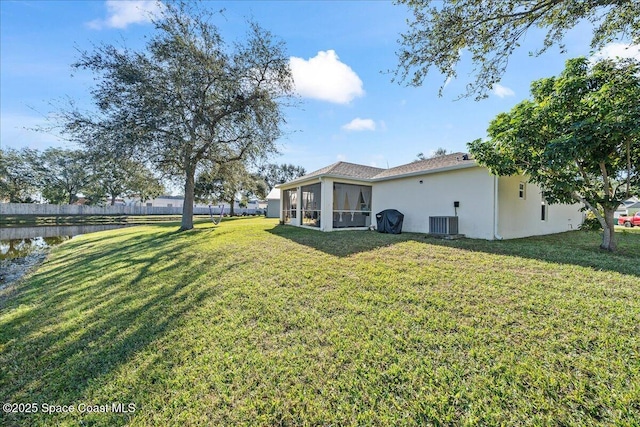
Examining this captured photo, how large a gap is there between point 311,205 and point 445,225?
6981 mm

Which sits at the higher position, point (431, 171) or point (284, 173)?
point (284, 173)

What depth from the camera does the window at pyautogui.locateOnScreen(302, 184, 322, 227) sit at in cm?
1278

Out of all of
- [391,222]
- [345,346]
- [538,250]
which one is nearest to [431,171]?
[391,222]

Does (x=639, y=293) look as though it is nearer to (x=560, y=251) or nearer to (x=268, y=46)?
(x=560, y=251)

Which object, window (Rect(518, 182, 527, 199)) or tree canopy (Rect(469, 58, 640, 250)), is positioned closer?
tree canopy (Rect(469, 58, 640, 250))

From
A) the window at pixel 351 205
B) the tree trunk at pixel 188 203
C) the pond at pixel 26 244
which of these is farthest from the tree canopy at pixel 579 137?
the pond at pixel 26 244

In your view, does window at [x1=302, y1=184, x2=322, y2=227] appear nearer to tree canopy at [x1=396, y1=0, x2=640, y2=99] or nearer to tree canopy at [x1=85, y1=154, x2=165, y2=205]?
tree canopy at [x1=396, y1=0, x2=640, y2=99]

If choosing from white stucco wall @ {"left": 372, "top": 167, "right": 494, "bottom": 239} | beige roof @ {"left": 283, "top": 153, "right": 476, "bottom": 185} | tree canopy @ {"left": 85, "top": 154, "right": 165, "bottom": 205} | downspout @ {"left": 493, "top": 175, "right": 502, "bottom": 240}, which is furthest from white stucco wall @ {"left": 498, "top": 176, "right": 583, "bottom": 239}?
tree canopy @ {"left": 85, "top": 154, "right": 165, "bottom": 205}

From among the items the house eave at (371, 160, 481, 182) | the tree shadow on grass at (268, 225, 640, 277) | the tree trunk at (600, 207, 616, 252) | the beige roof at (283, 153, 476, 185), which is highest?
the beige roof at (283, 153, 476, 185)

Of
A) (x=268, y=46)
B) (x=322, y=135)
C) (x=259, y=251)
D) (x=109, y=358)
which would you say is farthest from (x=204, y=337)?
(x=322, y=135)

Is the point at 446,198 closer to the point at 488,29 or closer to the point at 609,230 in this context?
the point at 609,230

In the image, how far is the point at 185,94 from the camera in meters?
11.2

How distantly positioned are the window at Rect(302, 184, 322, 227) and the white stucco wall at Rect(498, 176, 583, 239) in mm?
7427

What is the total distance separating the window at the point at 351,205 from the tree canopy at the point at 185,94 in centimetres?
489
